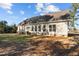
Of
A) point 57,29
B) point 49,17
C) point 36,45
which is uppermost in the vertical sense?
point 49,17

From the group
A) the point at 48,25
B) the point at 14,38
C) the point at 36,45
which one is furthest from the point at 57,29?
the point at 14,38

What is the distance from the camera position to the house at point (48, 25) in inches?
183

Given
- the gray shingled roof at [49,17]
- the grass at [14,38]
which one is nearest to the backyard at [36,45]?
the grass at [14,38]

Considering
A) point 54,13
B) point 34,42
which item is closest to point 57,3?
point 54,13

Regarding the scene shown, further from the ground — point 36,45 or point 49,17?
point 49,17

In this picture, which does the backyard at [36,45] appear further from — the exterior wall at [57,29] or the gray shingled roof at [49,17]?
the gray shingled roof at [49,17]

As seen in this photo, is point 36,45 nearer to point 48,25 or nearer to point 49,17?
point 48,25

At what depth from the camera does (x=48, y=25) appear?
4688mm

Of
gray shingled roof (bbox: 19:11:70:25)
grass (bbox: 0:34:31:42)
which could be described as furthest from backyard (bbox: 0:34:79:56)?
gray shingled roof (bbox: 19:11:70:25)

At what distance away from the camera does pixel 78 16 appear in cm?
463

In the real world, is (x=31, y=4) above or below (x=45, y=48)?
above

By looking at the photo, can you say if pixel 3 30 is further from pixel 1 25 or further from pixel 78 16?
pixel 78 16

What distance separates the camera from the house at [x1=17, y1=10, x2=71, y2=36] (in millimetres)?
4648

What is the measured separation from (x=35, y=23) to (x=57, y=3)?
419mm
